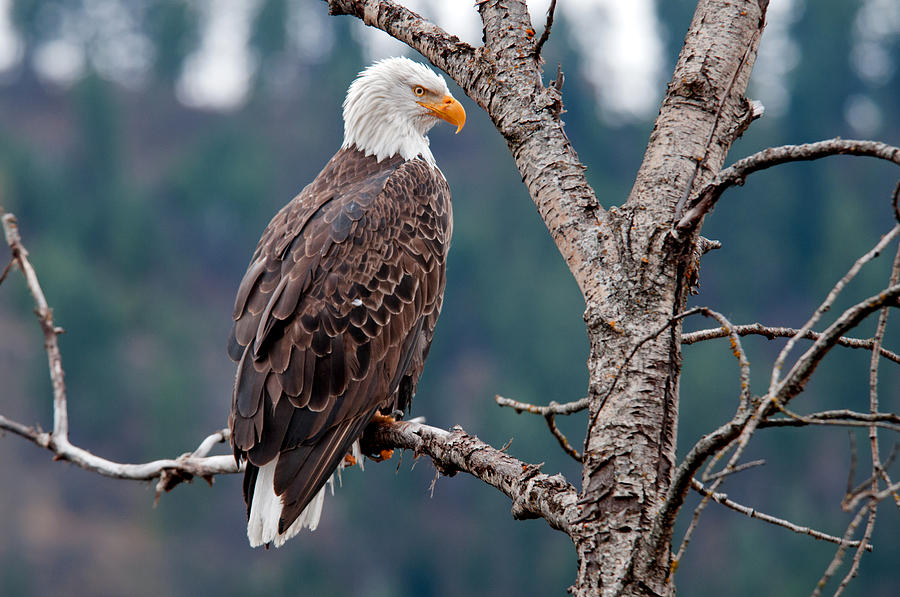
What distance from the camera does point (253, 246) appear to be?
62.6 m

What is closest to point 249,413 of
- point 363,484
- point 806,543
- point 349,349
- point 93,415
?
point 349,349

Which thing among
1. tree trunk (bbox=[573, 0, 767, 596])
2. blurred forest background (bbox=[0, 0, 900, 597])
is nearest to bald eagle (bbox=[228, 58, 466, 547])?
tree trunk (bbox=[573, 0, 767, 596])

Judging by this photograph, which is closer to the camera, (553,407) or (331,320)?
(553,407)

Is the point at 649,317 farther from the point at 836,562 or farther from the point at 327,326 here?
the point at 327,326

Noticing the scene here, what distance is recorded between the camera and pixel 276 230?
4.86 metres

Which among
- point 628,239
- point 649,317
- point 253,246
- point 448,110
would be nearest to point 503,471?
point 649,317

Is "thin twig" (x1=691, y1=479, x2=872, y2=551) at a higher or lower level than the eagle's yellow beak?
lower

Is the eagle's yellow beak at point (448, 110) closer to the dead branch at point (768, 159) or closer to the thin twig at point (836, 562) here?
the dead branch at point (768, 159)

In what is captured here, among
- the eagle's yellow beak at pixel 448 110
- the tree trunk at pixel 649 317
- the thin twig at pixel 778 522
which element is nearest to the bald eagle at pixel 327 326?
the eagle's yellow beak at pixel 448 110

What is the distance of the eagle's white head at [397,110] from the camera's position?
561 cm

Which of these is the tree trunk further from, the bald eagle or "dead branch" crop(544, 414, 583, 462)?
the bald eagle

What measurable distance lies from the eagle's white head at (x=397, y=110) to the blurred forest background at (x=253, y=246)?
3826 cm

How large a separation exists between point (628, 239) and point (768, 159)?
50cm

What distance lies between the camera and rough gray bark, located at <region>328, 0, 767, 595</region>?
249 cm
